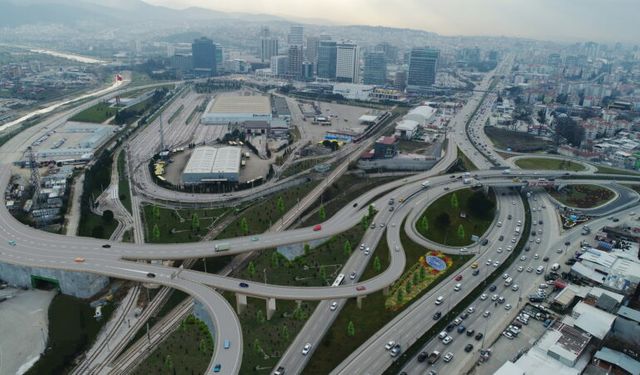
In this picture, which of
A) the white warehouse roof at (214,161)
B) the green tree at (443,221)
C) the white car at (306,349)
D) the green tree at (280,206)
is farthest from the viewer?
the white warehouse roof at (214,161)

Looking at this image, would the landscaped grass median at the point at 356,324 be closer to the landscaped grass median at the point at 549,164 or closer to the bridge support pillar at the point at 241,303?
the bridge support pillar at the point at 241,303

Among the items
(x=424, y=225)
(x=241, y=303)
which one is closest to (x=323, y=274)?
(x=241, y=303)

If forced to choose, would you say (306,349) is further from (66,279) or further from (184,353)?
(66,279)

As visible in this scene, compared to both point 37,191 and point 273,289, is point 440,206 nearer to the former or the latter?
point 273,289

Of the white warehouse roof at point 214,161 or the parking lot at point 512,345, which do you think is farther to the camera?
the white warehouse roof at point 214,161

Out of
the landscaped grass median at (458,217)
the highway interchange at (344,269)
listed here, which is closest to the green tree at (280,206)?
the highway interchange at (344,269)

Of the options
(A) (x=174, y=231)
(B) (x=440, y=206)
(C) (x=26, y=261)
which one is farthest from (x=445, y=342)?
(C) (x=26, y=261)

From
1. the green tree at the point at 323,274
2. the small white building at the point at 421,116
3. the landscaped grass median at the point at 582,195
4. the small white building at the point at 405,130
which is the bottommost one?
the green tree at the point at 323,274

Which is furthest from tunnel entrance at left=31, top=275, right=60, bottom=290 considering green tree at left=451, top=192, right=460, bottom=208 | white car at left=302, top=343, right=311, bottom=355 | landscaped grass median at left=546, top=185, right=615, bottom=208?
landscaped grass median at left=546, top=185, right=615, bottom=208
